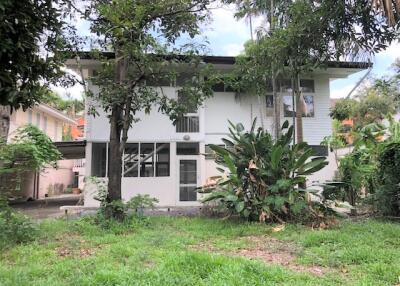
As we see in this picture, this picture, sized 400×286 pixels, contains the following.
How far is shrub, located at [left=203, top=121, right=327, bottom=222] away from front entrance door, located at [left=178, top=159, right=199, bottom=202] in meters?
6.31

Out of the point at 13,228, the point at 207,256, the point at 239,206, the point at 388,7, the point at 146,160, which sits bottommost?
the point at 207,256

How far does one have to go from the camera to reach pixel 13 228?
8359 mm

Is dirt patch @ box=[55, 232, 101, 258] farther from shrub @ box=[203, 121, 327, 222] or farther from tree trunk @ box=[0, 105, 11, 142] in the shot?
shrub @ box=[203, 121, 327, 222]

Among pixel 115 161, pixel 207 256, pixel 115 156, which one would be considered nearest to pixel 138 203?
pixel 115 161

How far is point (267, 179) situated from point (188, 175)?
721cm

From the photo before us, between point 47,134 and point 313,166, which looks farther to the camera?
point 47,134

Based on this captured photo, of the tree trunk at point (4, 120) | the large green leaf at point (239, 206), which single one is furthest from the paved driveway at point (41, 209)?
the large green leaf at point (239, 206)

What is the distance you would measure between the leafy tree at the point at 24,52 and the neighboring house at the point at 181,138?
13168 mm

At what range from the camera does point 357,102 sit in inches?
1071

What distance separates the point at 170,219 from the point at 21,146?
439cm

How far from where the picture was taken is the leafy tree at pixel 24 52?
2.82m

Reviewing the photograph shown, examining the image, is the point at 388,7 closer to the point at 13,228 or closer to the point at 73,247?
the point at 73,247

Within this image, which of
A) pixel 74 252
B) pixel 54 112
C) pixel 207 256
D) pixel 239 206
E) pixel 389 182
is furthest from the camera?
pixel 54 112

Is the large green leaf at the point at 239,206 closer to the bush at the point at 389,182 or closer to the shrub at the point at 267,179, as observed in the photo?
the shrub at the point at 267,179
